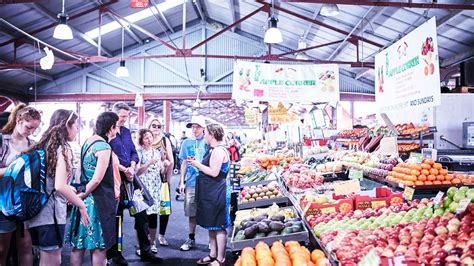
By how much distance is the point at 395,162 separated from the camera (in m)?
4.87

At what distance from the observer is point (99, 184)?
3.23m

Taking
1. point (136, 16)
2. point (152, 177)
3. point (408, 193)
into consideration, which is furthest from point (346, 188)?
point (136, 16)

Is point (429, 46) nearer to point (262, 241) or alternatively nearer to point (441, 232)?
point (441, 232)

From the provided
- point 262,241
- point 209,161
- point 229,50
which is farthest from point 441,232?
point 229,50

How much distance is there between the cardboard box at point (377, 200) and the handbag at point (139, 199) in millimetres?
2351

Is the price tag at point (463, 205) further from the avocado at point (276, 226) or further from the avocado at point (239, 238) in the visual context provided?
the avocado at point (239, 238)

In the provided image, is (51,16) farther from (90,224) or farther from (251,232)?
(251,232)

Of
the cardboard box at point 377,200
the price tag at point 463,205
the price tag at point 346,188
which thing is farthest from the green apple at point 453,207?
the price tag at point 346,188

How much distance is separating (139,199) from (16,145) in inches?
55.4

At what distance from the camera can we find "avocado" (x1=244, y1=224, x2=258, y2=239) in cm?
315

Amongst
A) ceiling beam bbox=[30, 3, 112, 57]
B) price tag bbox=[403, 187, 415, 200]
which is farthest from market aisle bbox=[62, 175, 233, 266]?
ceiling beam bbox=[30, 3, 112, 57]

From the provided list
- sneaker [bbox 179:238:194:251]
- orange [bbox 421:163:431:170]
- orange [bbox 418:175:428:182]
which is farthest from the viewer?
sneaker [bbox 179:238:194:251]

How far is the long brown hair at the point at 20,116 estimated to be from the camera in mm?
3447

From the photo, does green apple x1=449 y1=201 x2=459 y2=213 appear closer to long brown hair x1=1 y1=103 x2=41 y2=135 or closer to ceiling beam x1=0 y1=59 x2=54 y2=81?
long brown hair x1=1 y1=103 x2=41 y2=135
